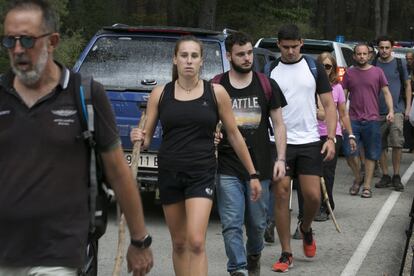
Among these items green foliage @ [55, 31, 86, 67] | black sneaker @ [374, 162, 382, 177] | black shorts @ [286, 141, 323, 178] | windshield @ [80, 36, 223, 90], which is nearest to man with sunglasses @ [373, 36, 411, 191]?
black sneaker @ [374, 162, 382, 177]

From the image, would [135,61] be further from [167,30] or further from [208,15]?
[208,15]

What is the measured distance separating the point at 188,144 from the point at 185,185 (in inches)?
10.6

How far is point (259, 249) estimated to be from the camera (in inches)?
266

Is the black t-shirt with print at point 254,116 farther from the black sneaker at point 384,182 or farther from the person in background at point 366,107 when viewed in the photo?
the black sneaker at point 384,182

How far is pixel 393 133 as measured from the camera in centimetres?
1262

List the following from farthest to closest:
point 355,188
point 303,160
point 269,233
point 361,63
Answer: point 355,188 → point 361,63 → point 269,233 → point 303,160

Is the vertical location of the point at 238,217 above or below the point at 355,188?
above

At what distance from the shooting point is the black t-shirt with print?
6659 millimetres

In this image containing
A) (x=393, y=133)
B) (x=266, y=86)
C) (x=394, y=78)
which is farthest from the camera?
(x=394, y=78)

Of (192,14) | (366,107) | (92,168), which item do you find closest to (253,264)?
(92,168)

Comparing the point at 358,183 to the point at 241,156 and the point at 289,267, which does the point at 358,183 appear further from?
the point at 241,156

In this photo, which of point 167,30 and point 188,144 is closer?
point 188,144

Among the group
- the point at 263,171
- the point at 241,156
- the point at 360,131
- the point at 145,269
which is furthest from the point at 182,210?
the point at 360,131

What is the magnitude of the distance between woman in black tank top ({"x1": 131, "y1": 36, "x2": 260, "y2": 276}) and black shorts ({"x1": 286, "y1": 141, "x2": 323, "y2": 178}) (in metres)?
1.35
